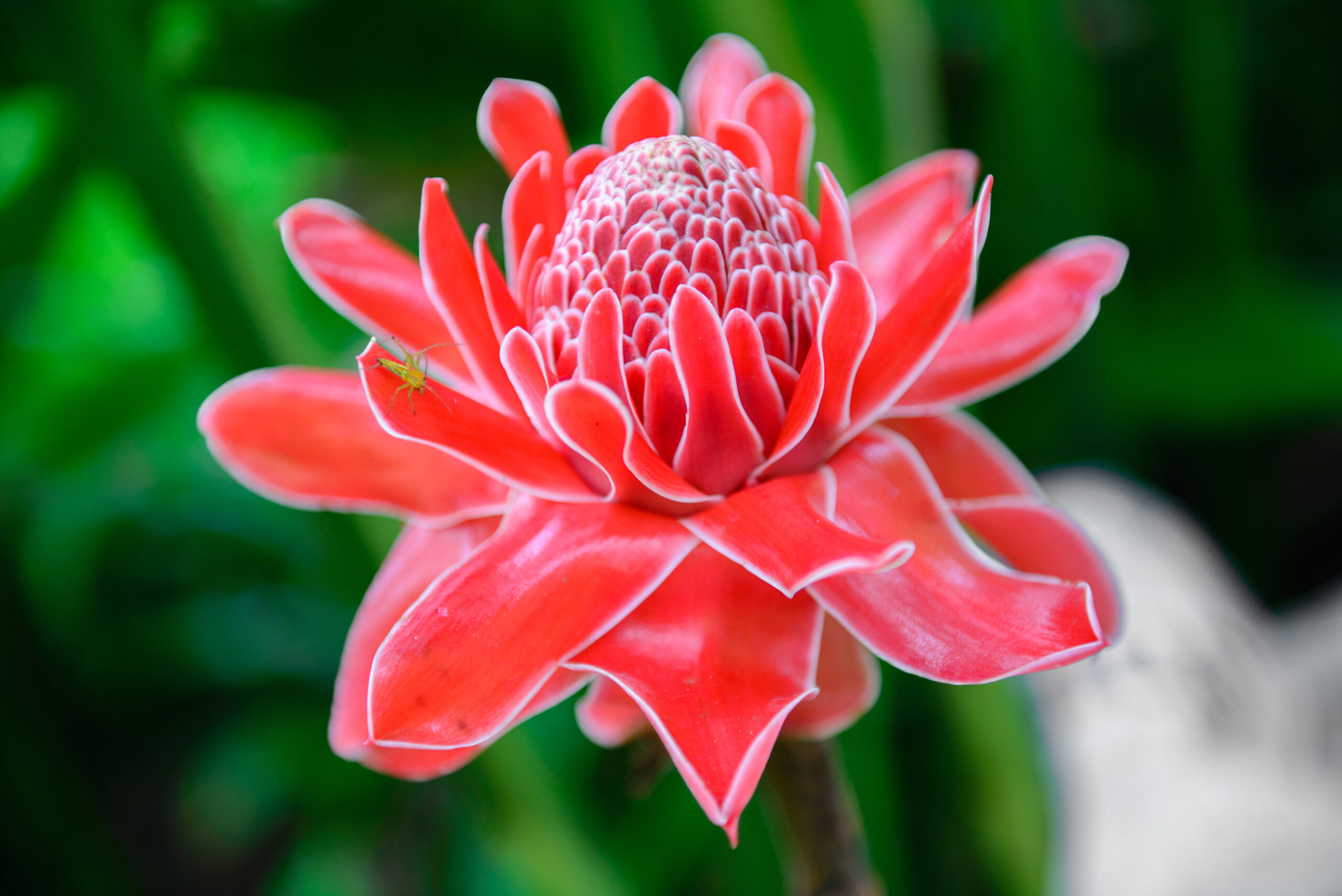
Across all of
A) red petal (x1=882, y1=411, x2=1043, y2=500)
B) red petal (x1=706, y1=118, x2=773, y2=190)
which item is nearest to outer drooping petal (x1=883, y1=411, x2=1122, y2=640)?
red petal (x1=882, y1=411, x2=1043, y2=500)

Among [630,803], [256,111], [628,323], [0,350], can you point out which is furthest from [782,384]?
[256,111]

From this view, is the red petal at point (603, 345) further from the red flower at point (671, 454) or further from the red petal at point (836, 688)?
the red petal at point (836, 688)

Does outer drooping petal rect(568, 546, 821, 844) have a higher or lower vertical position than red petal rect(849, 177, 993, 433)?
lower

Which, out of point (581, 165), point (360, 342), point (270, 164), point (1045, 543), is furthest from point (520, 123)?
point (270, 164)

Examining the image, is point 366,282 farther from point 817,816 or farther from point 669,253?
point 817,816

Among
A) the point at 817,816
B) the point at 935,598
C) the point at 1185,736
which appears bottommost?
the point at 1185,736

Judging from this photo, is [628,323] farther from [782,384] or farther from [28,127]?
[28,127]

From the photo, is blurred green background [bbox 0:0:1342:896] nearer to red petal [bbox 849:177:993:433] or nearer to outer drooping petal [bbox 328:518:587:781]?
outer drooping petal [bbox 328:518:587:781]

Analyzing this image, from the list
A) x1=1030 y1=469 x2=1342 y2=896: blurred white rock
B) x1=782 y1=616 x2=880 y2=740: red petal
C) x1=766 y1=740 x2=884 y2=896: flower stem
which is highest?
x1=782 y1=616 x2=880 y2=740: red petal
